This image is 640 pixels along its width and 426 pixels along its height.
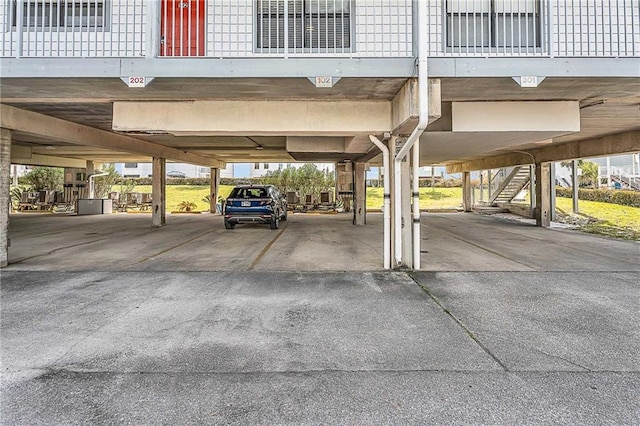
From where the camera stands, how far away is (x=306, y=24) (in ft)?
20.4

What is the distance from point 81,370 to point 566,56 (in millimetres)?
7155

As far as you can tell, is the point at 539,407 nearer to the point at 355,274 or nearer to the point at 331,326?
the point at 331,326

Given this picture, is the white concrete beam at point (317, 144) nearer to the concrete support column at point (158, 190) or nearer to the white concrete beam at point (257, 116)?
the white concrete beam at point (257, 116)

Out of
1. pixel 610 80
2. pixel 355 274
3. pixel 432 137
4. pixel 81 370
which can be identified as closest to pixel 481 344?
pixel 355 274

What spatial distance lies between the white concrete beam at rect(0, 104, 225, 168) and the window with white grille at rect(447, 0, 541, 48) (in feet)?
28.3

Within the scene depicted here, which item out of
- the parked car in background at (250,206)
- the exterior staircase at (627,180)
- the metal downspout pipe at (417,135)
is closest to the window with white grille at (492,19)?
the metal downspout pipe at (417,135)

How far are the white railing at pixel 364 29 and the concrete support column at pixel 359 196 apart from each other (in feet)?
30.7

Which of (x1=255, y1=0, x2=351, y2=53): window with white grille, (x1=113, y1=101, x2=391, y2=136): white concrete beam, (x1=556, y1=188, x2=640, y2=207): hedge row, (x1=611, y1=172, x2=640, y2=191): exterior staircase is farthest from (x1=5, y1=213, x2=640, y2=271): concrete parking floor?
(x1=611, y1=172, x2=640, y2=191): exterior staircase

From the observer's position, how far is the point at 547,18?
545cm

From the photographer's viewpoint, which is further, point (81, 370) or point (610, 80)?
point (610, 80)

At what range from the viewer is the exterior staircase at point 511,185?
854 inches

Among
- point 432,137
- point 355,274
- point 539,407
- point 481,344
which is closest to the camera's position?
point 539,407

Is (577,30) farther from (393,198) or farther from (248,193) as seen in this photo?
Result: (248,193)

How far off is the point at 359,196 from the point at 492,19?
386 inches
